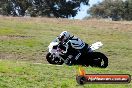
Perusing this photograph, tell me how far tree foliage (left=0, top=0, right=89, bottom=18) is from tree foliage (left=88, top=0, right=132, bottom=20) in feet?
55.5

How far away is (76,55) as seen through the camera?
16.5 meters

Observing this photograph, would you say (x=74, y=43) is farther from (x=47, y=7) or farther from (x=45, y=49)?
(x=47, y=7)

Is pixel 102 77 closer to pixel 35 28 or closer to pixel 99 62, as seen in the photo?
pixel 99 62

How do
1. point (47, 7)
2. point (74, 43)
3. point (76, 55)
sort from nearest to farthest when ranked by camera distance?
point (74, 43)
point (76, 55)
point (47, 7)

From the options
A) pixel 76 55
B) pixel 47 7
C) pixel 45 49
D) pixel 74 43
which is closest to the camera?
pixel 74 43

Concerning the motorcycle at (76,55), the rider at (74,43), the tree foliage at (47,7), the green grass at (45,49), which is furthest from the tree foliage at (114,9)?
the rider at (74,43)

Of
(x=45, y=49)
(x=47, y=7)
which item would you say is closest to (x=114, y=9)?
(x=47, y=7)

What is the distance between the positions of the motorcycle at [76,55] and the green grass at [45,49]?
801 mm

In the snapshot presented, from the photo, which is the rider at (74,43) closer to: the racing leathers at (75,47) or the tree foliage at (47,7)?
the racing leathers at (75,47)

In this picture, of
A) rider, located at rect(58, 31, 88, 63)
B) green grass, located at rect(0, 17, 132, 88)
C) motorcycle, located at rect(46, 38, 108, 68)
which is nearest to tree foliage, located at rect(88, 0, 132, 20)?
green grass, located at rect(0, 17, 132, 88)

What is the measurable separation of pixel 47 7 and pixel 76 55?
49.9 meters

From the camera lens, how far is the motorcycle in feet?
53.7

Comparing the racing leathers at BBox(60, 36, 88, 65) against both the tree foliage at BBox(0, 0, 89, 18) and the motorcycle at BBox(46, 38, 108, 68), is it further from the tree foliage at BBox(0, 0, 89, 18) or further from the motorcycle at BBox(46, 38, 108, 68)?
the tree foliage at BBox(0, 0, 89, 18)

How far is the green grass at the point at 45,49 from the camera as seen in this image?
9.78 m
